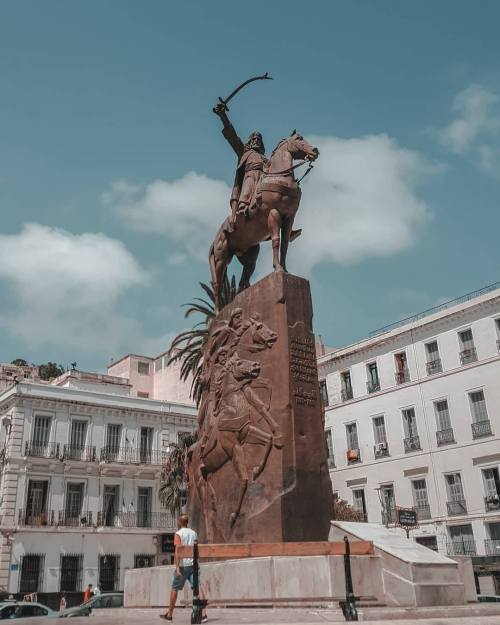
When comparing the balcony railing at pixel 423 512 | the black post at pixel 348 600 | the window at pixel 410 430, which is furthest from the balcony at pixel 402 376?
the black post at pixel 348 600

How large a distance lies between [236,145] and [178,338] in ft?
50.7

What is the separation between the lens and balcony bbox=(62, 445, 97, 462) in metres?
39.0

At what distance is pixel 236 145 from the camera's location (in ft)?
45.6

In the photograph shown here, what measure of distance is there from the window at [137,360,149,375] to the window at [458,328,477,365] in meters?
→ 29.8

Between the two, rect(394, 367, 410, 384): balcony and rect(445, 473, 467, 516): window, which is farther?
rect(394, 367, 410, 384): balcony

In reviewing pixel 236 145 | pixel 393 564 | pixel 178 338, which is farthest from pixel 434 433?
pixel 393 564

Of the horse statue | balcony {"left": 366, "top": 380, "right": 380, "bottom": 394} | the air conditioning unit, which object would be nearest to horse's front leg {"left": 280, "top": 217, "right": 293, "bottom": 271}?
the horse statue

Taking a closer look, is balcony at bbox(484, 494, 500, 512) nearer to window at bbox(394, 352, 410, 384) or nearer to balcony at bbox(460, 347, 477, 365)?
balcony at bbox(460, 347, 477, 365)

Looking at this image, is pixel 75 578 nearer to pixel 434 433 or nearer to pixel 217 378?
pixel 434 433

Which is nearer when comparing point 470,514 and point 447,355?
point 470,514

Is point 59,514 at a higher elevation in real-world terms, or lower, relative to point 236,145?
lower

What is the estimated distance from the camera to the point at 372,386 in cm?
3925

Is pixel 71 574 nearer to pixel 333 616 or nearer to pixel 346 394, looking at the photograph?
pixel 346 394

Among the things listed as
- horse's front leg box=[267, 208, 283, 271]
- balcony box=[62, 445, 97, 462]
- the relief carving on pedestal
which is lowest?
the relief carving on pedestal
